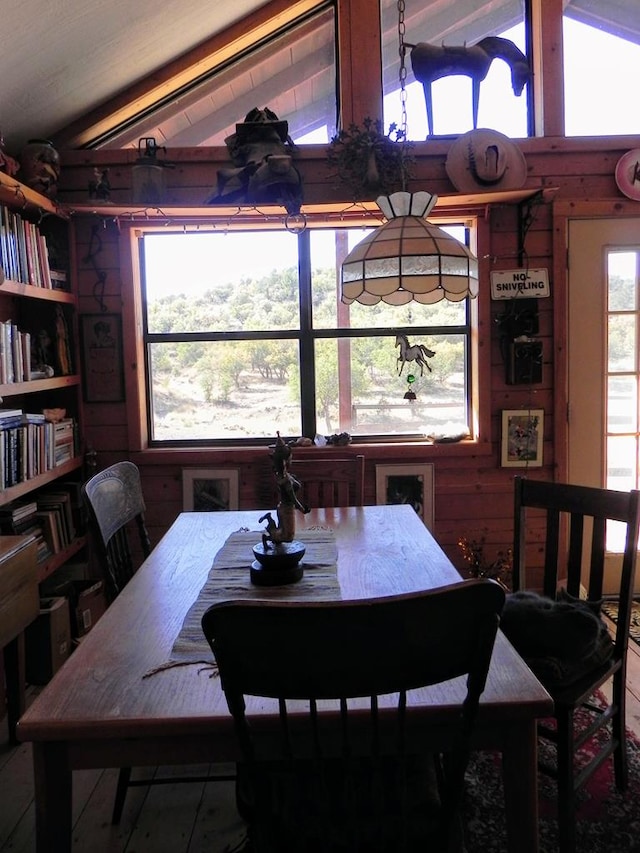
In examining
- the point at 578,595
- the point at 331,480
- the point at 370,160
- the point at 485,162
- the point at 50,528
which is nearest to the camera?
the point at 578,595

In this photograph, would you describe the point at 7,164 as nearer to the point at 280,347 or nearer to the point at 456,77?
the point at 280,347

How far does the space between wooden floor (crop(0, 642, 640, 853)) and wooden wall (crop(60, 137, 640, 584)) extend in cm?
149

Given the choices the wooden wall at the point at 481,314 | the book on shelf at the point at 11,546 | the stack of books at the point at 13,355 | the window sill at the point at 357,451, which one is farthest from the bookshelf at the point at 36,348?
the window sill at the point at 357,451

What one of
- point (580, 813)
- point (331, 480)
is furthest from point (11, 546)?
point (580, 813)

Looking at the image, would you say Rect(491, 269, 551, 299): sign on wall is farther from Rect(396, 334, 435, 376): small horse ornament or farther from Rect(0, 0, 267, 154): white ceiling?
Rect(0, 0, 267, 154): white ceiling

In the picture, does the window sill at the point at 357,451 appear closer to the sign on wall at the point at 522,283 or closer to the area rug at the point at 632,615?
the sign on wall at the point at 522,283

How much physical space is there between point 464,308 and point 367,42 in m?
1.38

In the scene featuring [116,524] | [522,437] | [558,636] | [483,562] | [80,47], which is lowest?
[483,562]

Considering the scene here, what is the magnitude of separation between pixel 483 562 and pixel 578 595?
4.61ft

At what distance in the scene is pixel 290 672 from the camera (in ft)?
3.11

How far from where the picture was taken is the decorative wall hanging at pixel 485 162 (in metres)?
3.15

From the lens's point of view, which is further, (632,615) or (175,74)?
(175,74)

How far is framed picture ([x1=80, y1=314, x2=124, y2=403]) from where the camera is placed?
333cm

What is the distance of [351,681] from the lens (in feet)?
3.13
